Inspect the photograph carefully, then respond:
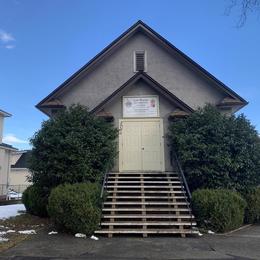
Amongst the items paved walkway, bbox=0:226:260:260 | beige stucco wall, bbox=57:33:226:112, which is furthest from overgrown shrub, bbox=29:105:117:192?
paved walkway, bbox=0:226:260:260

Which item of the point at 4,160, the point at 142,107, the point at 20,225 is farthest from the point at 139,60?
the point at 4,160

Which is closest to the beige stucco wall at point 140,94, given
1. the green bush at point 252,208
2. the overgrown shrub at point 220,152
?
the overgrown shrub at point 220,152

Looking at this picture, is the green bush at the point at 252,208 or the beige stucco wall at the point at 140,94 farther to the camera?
the beige stucco wall at the point at 140,94

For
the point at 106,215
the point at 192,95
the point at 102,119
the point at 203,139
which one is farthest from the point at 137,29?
the point at 106,215

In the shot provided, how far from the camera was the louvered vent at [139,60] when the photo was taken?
63.0ft

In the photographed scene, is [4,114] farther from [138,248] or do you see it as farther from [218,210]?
[138,248]

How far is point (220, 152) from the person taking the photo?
48.1ft

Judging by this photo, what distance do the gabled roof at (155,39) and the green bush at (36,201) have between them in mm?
4366

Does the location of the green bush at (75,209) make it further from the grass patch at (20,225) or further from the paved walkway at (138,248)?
the grass patch at (20,225)

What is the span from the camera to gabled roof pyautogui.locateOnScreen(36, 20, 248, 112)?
18.0 m

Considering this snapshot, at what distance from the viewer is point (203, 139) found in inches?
596

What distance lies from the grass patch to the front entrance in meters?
4.23

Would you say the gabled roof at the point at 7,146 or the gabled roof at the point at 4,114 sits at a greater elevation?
the gabled roof at the point at 4,114

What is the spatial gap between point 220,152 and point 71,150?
5645 millimetres
